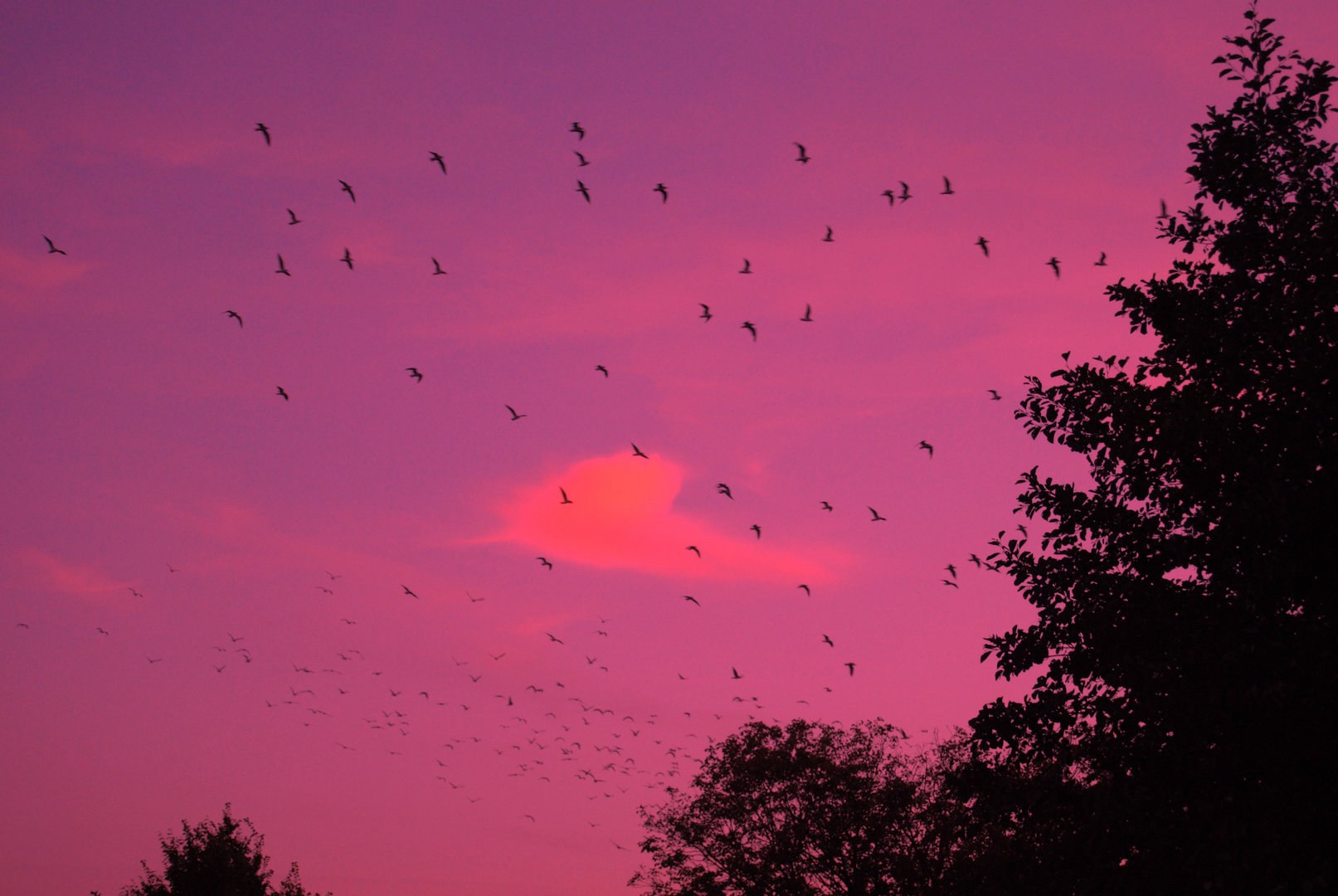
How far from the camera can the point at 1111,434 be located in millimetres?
16750

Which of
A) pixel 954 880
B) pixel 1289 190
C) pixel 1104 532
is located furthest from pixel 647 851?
pixel 1289 190

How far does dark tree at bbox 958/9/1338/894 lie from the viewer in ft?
43.4

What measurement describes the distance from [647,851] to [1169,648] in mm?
36413

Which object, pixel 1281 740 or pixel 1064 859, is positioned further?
pixel 1064 859

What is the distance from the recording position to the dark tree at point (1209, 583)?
1323cm

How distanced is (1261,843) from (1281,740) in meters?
1.48

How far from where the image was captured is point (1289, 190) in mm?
17328

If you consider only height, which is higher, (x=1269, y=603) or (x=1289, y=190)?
(x=1289, y=190)

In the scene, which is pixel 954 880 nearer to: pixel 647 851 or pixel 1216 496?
pixel 1216 496

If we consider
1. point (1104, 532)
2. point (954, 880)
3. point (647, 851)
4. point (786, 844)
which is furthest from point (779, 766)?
point (1104, 532)

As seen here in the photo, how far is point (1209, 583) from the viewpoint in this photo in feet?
50.6

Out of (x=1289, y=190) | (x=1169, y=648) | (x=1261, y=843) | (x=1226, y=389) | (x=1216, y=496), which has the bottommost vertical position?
(x=1261, y=843)

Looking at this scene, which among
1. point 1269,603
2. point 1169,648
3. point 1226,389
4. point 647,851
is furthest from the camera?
point 647,851

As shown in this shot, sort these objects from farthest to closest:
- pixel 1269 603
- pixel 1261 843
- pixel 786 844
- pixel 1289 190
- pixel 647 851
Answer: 1. pixel 647 851
2. pixel 786 844
3. pixel 1289 190
4. pixel 1269 603
5. pixel 1261 843
